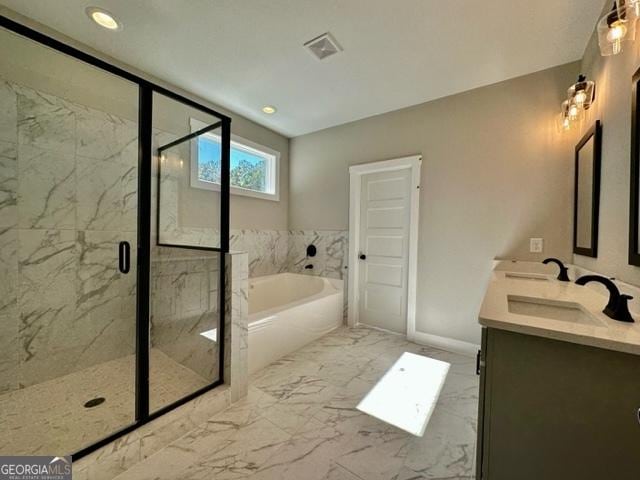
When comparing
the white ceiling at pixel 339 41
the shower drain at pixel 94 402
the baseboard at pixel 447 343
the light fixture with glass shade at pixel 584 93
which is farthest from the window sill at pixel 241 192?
the light fixture with glass shade at pixel 584 93

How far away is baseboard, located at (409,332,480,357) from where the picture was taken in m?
2.55

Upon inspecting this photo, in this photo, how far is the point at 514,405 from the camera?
2.82ft

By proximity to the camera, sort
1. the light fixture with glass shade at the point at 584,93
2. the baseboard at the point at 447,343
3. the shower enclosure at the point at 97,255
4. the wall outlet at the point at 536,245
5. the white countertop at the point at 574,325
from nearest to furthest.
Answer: the white countertop at the point at 574,325 → the shower enclosure at the point at 97,255 → the light fixture with glass shade at the point at 584,93 → the wall outlet at the point at 536,245 → the baseboard at the point at 447,343

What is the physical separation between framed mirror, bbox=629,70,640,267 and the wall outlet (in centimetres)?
119

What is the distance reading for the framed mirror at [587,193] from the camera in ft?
5.23

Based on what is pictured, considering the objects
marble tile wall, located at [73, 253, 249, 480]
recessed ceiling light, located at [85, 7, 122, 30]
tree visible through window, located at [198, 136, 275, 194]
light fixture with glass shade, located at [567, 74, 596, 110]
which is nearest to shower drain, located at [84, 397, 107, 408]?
marble tile wall, located at [73, 253, 249, 480]

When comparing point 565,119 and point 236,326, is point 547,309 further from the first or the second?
point 236,326

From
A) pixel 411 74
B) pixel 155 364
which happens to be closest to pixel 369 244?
pixel 411 74

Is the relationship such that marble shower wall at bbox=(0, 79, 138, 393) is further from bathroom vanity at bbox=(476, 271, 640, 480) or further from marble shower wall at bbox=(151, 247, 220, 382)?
bathroom vanity at bbox=(476, 271, 640, 480)

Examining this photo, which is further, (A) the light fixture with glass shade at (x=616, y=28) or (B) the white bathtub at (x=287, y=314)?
(B) the white bathtub at (x=287, y=314)

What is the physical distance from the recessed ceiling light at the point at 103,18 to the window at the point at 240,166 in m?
0.76

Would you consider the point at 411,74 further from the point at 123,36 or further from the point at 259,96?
the point at 123,36

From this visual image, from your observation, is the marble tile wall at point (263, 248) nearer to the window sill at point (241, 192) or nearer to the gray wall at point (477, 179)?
the window sill at point (241, 192)

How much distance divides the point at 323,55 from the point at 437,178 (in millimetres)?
1569
